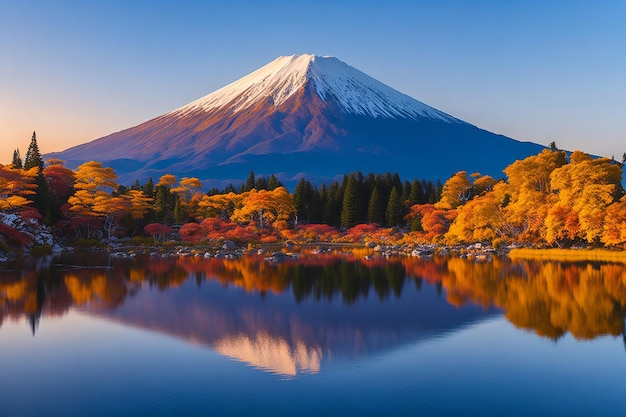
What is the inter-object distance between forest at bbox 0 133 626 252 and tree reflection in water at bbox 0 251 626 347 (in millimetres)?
6967

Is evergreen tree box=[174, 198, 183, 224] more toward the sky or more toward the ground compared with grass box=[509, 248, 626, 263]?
more toward the sky

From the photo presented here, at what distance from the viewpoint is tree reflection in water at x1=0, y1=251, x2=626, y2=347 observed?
18.9m

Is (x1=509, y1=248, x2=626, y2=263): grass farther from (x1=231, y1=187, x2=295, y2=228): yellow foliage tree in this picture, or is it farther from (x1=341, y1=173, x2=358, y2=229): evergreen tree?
(x1=231, y1=187, x2=295, y2=228): yellow foliage tree

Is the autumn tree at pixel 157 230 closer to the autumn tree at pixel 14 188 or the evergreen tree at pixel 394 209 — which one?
the autumn tree at pixel 14 188

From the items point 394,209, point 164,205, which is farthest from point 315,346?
point 394,209

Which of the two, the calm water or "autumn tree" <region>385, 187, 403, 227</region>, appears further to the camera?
"autumn tree" <region>385, 187, 403, 227</region>

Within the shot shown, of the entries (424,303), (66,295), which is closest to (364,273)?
(424,303)

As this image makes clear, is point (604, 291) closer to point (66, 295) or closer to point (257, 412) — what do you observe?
point (257, 412)

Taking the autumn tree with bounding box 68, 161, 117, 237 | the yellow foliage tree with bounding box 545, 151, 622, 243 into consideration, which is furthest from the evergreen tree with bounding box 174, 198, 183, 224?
the yellow foliage tree with bounding box 545, 151, 622, 243

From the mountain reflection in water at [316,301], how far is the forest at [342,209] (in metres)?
8.94

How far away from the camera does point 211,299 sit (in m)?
22.5

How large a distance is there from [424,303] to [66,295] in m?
14.3

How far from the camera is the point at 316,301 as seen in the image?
21.8m

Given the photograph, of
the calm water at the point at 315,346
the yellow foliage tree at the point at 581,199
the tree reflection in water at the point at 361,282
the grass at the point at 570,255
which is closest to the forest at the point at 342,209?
the yellow foliage tree at the point at 581,199
